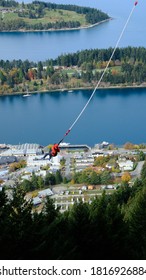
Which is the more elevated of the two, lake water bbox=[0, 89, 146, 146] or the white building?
the white building

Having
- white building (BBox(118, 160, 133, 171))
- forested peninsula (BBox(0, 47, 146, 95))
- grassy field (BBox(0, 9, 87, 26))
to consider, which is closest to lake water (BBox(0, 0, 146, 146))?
forested peninsula (BBox(0, 47, 146, 95))

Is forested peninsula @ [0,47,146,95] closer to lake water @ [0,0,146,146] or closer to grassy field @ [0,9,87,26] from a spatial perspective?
lake water @ [0,0,146,146]

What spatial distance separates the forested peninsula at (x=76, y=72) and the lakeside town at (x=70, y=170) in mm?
5507

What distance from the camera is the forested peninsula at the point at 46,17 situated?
972 inches

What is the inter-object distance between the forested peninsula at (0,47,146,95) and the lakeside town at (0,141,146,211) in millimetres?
5507

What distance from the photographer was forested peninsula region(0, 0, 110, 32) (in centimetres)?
2469

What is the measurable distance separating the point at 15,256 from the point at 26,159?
7.77 metres

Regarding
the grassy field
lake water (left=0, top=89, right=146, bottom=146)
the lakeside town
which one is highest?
the grassy field

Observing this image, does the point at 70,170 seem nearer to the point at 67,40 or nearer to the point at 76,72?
the point at 76,72

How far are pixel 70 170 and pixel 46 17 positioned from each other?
18.4 m

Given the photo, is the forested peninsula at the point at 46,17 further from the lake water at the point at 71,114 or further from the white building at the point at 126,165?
the white building at the point at 126,165

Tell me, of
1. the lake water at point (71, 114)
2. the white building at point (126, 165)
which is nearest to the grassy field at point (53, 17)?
the lake water at point (71, 114)
